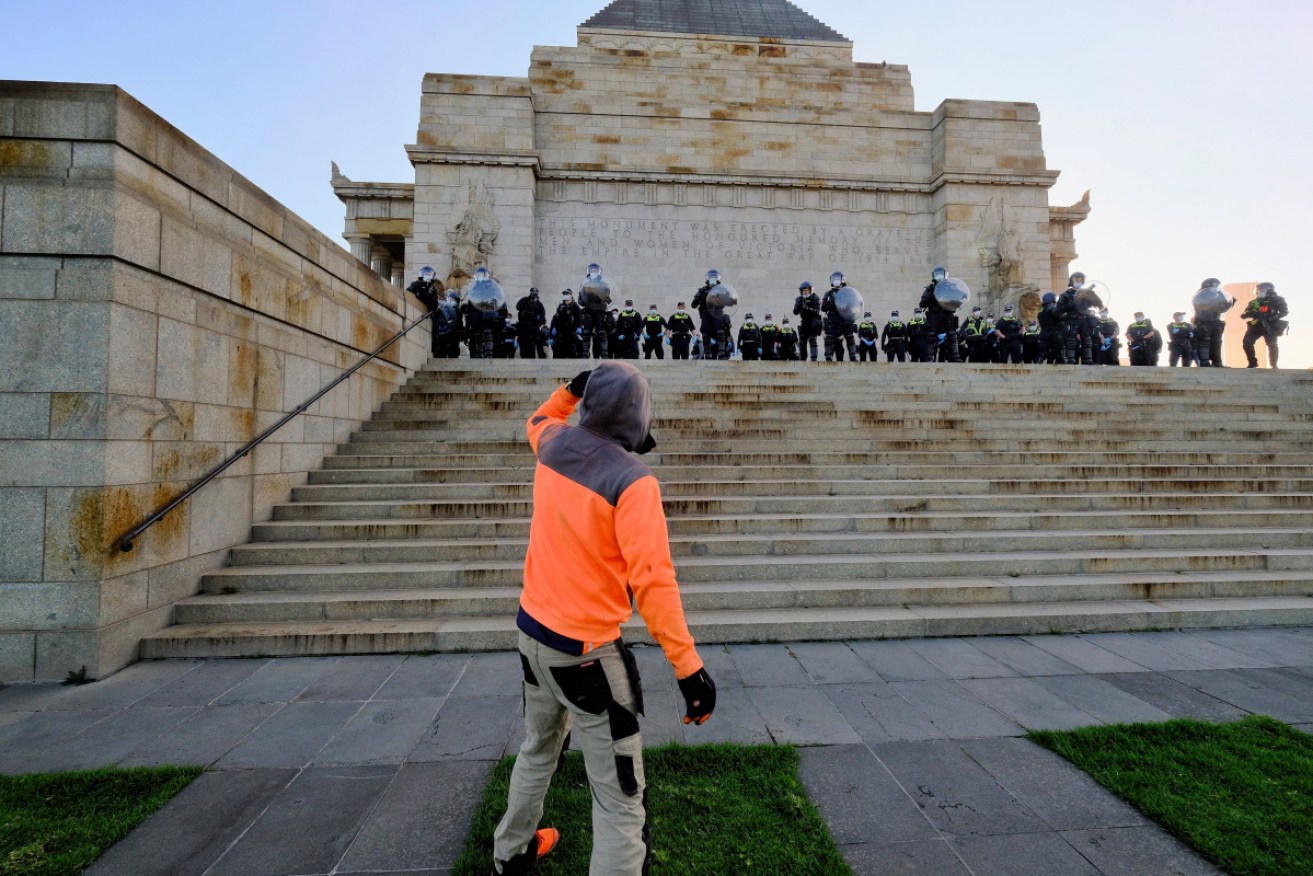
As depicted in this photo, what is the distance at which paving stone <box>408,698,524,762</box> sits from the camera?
3188 mm

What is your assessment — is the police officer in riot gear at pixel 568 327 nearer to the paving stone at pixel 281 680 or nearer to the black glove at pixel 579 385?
the paving stone at pixel 281 680

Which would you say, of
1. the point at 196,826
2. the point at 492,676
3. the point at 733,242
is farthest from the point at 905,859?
the point at 733,242

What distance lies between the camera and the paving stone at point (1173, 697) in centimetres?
359

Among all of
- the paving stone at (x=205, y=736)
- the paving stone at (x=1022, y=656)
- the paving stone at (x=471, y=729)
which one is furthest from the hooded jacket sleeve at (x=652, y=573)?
the paving stone at (x=1022, y=656)

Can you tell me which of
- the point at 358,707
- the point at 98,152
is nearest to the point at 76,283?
the point at 98,152

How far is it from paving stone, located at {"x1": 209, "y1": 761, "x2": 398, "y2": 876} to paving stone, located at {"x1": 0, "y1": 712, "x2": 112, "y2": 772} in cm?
143

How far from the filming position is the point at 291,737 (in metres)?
3.39

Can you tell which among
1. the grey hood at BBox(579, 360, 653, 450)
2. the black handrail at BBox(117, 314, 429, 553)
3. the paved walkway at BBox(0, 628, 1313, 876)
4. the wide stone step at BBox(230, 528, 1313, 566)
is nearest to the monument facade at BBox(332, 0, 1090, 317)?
the black handrail at BBox(117, 314, 429, 553)

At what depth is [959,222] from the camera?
850 inches

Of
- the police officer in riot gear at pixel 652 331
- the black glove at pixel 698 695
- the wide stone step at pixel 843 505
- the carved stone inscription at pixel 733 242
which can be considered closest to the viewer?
the black glove at pixel 698 695

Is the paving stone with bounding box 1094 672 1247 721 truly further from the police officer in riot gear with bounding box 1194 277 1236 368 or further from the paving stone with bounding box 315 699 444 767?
the police officer in riot gear with bounding box 1194 277 1236 368

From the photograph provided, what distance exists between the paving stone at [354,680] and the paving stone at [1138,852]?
12.2ft

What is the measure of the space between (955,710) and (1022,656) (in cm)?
129

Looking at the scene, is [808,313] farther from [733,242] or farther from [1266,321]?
[1266,321]
